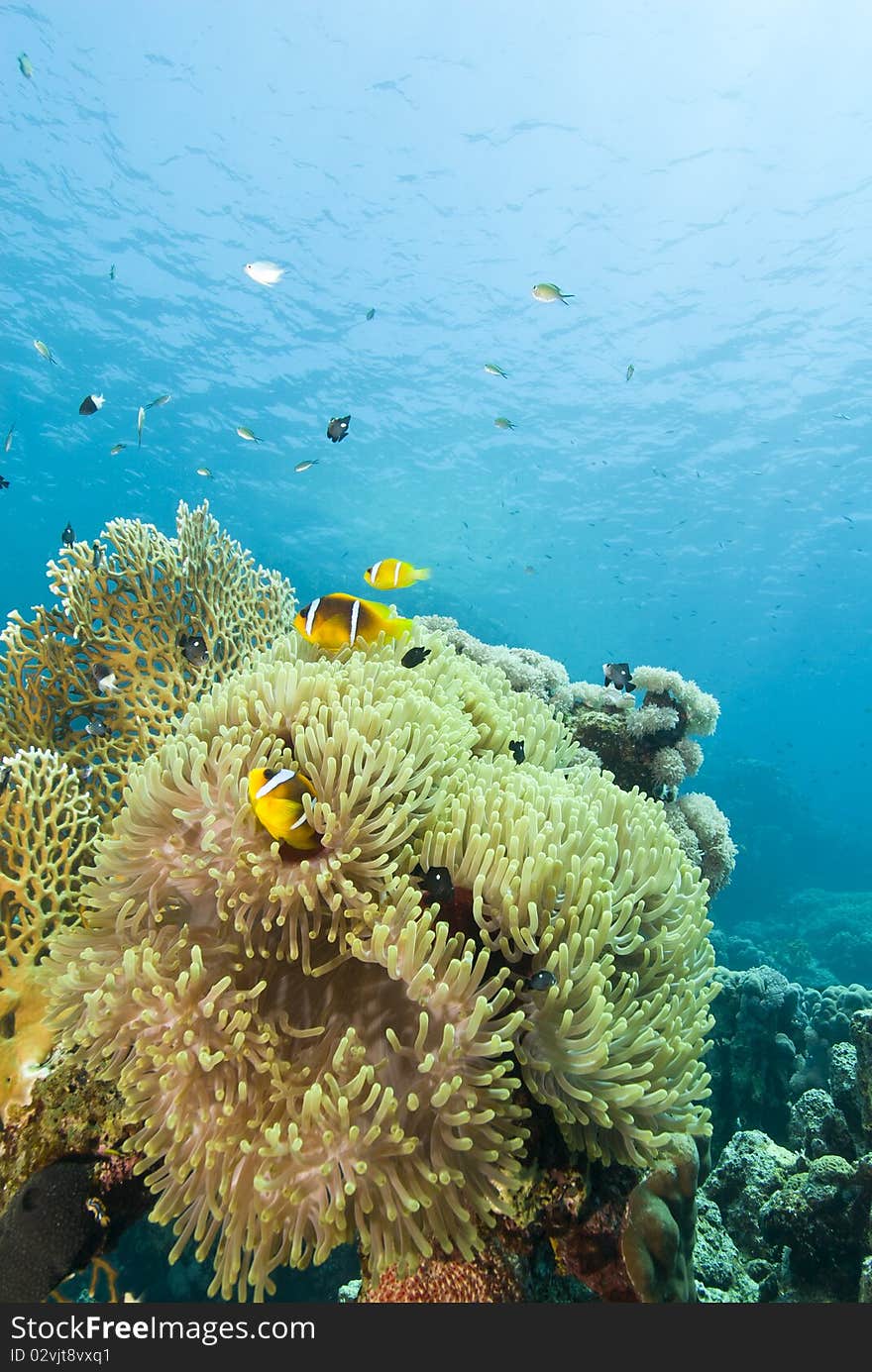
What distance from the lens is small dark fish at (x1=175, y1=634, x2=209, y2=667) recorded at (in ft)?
13.8

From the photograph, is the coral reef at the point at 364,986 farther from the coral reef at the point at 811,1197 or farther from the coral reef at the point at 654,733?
the coral reef at the point at 654,733

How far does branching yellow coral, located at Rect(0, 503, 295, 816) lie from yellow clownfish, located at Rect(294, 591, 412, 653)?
3.88ft

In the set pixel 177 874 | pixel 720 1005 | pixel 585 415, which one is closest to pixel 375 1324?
pixel 177 874

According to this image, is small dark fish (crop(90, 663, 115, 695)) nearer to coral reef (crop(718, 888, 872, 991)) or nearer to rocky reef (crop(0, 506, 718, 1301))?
rocky reef (crop(0, 506, 718, 1301))

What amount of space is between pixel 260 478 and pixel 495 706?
44936mm

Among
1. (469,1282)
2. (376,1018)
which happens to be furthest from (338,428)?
(469,1282)

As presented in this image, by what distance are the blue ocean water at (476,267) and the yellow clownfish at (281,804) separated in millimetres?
15258

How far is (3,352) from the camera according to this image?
36844 millimetres

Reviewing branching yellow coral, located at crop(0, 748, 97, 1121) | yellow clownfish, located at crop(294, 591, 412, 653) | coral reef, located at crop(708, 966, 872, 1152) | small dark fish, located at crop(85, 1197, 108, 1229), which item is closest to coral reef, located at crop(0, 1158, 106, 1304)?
small dark fish, located at crop(85, 1197, 108, 1229)

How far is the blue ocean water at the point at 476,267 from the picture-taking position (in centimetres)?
2397

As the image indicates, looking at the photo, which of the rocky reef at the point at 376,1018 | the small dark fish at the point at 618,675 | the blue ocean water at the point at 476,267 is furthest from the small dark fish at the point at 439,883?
the blue ocean water at the point at 476,267

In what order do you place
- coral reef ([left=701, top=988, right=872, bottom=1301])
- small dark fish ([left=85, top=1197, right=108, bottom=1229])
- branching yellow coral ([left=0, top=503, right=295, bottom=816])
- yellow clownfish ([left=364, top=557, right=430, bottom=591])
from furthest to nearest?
yellow clownfish ([left=364, top=557, right=430, bottom=591])
coral reef ([left=701, top=988, right=872, bottom=1301])
branching yellow coral ([left=0, top=503, right=295, bottom=816])
small dark fish ([left=85, top=1197, right=108, bottom=1229])

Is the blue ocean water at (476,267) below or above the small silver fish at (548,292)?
above

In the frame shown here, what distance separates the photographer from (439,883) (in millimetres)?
2176
